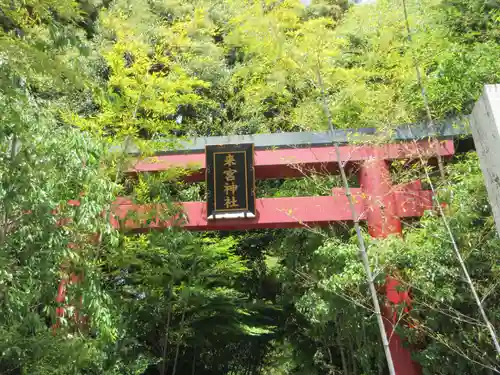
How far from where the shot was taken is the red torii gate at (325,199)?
4660 millimetres

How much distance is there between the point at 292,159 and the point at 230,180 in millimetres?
742

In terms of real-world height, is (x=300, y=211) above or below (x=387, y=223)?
above

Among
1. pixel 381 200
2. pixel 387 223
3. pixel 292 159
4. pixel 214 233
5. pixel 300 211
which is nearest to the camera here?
pixel 381 200

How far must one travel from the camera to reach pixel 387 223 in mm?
4648

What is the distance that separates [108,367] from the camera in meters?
3.78

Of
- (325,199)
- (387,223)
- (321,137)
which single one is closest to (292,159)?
(321,137)

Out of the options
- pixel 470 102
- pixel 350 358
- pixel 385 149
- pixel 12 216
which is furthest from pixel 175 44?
pixel 350 358

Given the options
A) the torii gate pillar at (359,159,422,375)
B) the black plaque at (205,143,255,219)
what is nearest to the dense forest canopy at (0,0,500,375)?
the torii gate pillar at (359,159,422,375)

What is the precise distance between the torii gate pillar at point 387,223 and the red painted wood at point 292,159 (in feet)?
0.56

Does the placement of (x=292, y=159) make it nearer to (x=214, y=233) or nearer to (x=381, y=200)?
(x=381, y=200)

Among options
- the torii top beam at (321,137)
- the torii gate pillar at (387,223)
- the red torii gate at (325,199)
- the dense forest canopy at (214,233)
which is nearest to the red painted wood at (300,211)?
the red torii gate at (325,199)

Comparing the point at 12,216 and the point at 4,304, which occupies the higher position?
the point at 12,216

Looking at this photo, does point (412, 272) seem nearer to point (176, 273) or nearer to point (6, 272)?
point (176, 273)

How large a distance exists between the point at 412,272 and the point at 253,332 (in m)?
2.55
